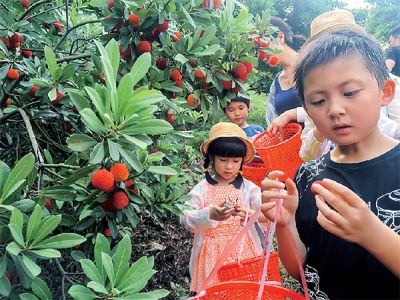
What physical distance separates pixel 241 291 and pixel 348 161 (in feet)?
2.20

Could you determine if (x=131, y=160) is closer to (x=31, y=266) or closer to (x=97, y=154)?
(x=97, y=154)

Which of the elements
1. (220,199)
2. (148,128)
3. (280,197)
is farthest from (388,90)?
(220,199)

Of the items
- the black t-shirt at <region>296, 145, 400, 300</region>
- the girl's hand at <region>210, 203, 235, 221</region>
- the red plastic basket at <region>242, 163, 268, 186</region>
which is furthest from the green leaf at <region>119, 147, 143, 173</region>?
the red plastic basket at <region>242, 163, 268, 186</region>

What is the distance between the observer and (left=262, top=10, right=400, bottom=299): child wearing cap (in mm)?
1101

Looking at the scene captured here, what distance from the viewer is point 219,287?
152cm

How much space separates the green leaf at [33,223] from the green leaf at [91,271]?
132mm

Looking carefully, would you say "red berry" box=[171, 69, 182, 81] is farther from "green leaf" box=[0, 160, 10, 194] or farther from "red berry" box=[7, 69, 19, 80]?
"green leaf" box=[0, 160, 10, 194]

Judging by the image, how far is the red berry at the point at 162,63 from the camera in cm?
173

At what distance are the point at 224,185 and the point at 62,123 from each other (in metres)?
0.98

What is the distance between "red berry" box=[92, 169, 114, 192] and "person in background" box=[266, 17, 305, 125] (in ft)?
6.86

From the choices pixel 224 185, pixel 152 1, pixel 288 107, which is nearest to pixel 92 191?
pixel 152 1

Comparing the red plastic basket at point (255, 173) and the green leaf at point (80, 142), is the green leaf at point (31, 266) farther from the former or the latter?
the red plastic basket at point (255, 173)

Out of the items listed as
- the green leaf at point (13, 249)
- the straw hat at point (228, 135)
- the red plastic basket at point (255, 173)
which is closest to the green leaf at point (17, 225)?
the green leaf at point (13, 249)

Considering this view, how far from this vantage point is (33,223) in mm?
→ 1020
